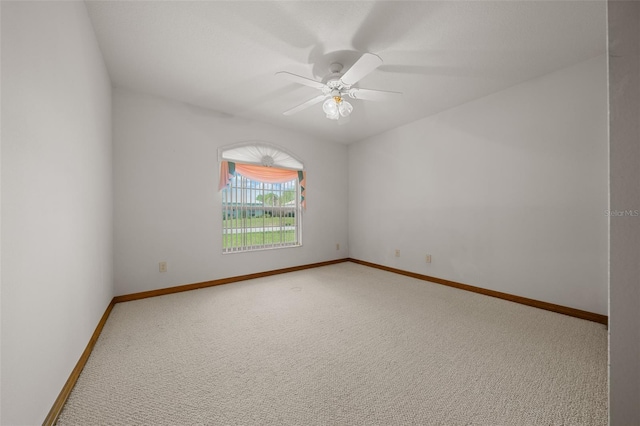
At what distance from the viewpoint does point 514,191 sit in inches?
107

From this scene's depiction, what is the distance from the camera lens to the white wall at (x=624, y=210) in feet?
1.81

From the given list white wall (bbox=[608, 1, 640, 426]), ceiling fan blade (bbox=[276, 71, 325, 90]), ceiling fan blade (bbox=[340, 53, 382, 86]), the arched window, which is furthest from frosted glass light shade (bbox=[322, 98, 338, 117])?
white wall (bbox=[608, 1, 640, 426])

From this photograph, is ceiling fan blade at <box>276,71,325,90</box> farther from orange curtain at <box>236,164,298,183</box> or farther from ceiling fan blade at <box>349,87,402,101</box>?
orange curtain at <box>236,164,298,183</box>

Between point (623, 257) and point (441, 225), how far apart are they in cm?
299

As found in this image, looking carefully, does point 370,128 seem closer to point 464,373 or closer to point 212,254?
point 212,254

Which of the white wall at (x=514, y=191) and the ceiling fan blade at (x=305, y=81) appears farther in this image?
the white wall at (x=514, y=191)

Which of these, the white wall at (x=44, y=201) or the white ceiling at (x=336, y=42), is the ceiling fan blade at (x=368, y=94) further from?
the white wall at (x=44, y=201)

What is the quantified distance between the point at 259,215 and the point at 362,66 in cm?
269

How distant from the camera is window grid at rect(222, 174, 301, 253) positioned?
3.57 m

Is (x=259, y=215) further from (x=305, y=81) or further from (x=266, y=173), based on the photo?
(x=305, y=81)

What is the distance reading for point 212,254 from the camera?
3.32m

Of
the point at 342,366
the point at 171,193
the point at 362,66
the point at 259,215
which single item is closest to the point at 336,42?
the point at 362,66

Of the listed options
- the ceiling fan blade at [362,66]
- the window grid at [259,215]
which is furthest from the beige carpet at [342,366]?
the ceiling fan blade at [362,66]

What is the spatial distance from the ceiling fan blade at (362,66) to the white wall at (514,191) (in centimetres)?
191
